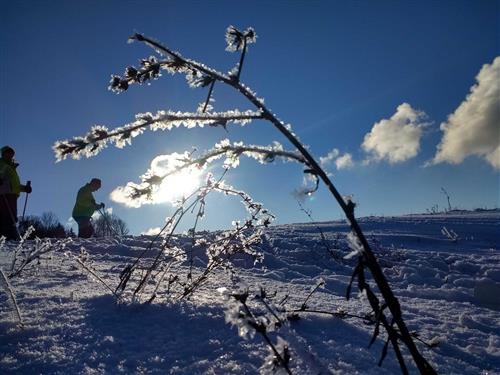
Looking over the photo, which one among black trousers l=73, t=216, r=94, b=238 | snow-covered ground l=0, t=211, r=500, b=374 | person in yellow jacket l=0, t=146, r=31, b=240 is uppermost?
person in yellow jacket l=0, t=146, r=31, b=240

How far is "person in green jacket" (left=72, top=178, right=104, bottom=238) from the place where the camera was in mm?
12062

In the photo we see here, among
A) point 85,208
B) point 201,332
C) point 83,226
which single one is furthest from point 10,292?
point 83,226

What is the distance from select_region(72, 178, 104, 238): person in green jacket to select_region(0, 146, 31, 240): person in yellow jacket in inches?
78.0

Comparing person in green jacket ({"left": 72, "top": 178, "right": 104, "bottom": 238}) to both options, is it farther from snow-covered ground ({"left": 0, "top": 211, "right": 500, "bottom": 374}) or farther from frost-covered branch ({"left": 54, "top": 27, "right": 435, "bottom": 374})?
frost-covered branch ({"left": 54, "top": 27, "right": 435, "bottom": 374})

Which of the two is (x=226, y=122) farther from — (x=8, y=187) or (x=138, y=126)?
(x=8, y=187)

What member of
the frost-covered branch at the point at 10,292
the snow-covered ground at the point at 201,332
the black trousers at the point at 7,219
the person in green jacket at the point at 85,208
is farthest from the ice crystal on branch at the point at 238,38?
the person in green jacket at the point at 85,208

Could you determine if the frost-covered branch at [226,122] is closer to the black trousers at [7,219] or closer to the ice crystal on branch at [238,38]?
the ice crystal on branch at [238,38]

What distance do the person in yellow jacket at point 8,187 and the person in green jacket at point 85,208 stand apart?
6.50ft

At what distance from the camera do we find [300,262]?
5.43 metres

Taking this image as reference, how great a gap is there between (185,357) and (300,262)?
3.86m

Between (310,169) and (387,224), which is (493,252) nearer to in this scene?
(387,224)

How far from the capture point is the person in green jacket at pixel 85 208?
12.1m

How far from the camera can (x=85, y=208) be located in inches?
477

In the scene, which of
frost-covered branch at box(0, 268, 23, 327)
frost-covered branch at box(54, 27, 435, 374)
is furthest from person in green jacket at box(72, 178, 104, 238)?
frost-covered branch at box(54, 27, 435, 374)
